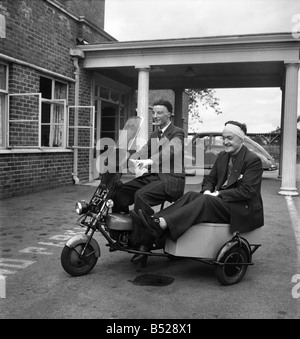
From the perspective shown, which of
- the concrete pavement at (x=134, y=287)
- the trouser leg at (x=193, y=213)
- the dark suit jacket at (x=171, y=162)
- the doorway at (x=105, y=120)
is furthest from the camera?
the doorway at (x=105, y=120)

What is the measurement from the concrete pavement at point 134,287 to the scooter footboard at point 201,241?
12.3 inches

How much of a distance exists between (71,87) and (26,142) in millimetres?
2736

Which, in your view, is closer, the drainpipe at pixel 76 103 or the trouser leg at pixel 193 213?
the trouser leg at pixel 193 213

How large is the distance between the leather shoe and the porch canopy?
281 inches

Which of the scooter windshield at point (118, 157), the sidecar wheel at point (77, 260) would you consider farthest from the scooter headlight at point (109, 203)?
the sidecar wheel at point (77, 260)

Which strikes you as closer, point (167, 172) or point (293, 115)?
point (167, 172)

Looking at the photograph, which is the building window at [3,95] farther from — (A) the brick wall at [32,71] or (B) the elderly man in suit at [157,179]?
(B) the elderly man in suit at [157,179]

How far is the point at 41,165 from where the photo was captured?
33.4ft

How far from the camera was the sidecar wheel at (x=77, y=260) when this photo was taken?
4070 mm

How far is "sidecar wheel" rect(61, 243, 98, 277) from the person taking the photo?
407cm

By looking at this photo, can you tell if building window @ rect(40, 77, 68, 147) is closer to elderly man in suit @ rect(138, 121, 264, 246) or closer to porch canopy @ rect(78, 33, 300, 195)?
porch canopy @ rect(78, 33, 300, 195)
